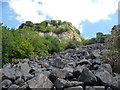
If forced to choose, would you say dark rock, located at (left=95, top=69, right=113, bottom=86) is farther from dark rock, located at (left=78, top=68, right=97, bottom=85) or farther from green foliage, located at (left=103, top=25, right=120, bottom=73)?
green foliage, located at (left=103, top=25, right=120, bottom=73)

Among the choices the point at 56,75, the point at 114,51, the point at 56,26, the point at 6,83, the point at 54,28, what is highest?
the point at 56,26

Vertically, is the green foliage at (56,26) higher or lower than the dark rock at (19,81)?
higher

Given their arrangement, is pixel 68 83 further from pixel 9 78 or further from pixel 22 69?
pixel 22 69

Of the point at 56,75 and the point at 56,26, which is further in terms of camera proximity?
the point at 56,26

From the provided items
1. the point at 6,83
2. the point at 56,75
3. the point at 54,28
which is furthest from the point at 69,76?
the point at 54,28

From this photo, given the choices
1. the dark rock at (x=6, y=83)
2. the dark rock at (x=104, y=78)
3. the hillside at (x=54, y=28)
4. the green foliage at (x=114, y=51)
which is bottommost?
the dark rock at (x=6, y=83)

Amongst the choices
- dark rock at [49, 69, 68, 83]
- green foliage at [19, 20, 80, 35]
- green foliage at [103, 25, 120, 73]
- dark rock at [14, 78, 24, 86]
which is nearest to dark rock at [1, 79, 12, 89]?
dark rock at [14, 78, 24, 86]

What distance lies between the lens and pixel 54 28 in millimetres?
62250

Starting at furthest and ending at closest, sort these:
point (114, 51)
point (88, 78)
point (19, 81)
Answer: point (114, 51) → point (19, 81) → point (88, 78)

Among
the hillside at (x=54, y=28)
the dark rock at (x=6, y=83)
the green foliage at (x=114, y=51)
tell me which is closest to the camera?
the dark rock at (x=6, y=83)

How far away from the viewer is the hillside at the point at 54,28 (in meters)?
56.1

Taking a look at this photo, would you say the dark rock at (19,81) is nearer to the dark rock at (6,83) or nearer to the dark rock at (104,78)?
the dark rock at (6,83)

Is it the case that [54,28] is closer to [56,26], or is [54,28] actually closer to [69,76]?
[56,26]

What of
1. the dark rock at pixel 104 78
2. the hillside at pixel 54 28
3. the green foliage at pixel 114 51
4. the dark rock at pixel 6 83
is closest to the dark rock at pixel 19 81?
the dark rock at pixel 6 83
